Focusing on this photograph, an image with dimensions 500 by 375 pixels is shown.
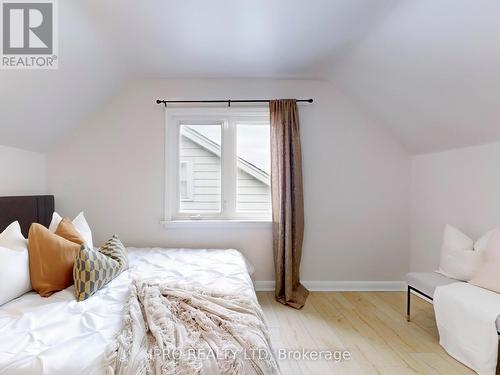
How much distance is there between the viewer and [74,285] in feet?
5.82

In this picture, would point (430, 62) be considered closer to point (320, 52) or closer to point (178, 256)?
point (320, 52)

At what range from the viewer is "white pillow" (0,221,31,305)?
1.60 metres

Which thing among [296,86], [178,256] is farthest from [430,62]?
[178,256]

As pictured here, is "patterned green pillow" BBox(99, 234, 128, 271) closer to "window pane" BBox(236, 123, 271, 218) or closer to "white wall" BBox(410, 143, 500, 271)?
"window pane" BBox(236, 123, 271, 218)

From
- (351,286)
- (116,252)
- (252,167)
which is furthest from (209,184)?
(351,286)

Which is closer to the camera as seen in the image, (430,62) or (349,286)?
(430,62)

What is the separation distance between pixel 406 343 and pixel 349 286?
110 cm

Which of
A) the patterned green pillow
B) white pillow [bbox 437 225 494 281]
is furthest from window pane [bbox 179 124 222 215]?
white pillow [bbox 437 225 494 281]

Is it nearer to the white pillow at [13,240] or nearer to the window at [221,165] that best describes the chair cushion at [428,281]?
the window at [221,165]

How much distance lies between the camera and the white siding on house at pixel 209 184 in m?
3.30

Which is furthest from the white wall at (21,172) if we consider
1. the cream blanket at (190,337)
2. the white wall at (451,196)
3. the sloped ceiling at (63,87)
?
the white wall at (451,196)

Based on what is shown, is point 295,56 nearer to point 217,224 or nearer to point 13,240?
point 217,224

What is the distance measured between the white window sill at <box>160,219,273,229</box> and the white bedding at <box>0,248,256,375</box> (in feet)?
2.79

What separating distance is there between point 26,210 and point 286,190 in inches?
96.8
